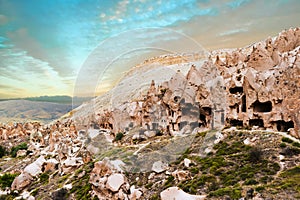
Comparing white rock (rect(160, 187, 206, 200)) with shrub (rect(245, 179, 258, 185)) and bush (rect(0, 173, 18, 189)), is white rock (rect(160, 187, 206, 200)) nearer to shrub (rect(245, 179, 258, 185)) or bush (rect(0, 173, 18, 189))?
shrub (rect(245, 179, 258, 185))

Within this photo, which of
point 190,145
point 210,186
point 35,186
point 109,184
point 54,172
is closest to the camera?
point 210,186

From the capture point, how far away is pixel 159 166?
3116 centimetres

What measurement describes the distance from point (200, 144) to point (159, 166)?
6543 mm

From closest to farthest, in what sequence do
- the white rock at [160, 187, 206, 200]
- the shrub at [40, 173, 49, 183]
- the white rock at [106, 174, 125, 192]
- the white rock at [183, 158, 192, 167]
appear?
the white rock at [160, 187, 206, 200] < the white rock at [106, 174, 125, 192] < the white rock at [183, 158, 192, 167] < the shrub at [40, 173, 49, 183]

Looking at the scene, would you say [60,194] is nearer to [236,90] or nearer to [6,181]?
[6,181]

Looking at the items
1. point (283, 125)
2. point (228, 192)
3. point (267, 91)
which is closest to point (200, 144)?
point (283, 125)

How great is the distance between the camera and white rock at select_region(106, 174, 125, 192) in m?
26.8

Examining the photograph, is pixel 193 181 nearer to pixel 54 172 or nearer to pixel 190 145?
pixel 190 145

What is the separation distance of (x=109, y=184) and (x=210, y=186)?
10190 mm

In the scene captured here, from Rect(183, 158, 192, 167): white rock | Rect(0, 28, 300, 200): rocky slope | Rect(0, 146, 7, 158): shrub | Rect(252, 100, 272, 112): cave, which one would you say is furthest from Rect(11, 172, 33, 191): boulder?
Rect(0, 146, 7, 158): shrub

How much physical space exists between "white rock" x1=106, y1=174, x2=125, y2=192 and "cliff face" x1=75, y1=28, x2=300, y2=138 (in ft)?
51.3

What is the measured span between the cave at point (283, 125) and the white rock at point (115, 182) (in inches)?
743

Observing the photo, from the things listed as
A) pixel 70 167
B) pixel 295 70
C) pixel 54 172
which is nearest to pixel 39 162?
pixel 54 172

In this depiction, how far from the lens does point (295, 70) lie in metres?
29.6
